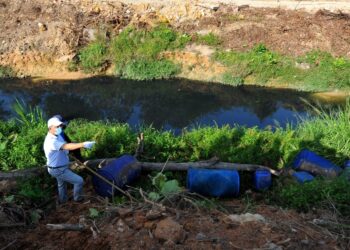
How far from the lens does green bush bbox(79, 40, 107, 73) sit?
15.7m

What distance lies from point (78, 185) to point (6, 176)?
5.14 feet

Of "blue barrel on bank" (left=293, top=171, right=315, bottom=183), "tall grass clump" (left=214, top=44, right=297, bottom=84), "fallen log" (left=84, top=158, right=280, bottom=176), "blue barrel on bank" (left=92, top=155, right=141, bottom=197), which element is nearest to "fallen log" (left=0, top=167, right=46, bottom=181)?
"fallen log" (left=84, top=158, right=280, bottom=176)

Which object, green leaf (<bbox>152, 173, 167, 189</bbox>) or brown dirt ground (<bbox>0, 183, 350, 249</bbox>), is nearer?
brown dirt ground (<bbox>0, 183, 350, 249</bbox>)

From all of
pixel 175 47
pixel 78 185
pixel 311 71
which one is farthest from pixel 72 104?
pixel 311 71

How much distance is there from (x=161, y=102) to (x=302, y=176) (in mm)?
6902

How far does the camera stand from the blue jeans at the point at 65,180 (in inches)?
265

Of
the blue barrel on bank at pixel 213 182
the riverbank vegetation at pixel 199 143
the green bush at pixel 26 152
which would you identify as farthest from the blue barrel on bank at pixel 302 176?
the green bush at pixel 26 152

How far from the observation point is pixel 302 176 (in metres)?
7.81

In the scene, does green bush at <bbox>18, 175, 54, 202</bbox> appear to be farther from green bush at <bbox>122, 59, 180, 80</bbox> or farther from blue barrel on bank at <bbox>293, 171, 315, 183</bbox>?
green bush at <bbox>122, 59, 180, 80</bbox>

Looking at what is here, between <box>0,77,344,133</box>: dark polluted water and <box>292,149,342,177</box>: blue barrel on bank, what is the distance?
3.61 metres

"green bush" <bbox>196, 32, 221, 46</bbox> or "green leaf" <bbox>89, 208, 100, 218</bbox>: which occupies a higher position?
"green bush" <bbox>196, 32, 221, 46</bbox>

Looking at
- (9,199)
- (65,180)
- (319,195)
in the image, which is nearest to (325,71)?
(319,195)

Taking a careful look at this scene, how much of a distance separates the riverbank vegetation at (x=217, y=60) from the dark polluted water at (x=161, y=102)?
42 centimetres

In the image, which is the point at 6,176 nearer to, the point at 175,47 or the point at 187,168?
the point at 187,168
